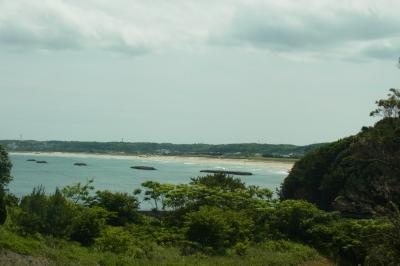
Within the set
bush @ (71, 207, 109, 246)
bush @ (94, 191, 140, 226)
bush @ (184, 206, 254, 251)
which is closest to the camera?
bush @ (71, 207, 109, 246)

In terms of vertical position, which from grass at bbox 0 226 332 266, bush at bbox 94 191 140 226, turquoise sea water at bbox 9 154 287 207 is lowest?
turquoise sea water at bbox 9 154 287 207

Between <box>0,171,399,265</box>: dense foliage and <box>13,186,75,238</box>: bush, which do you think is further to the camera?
<box>0,171,399,265</box>: dense foliage

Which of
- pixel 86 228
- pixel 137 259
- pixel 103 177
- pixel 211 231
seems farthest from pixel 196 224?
pixel 103 177

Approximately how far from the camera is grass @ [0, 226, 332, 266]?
17.5 metres

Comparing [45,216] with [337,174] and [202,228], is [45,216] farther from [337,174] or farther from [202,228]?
[337,174]

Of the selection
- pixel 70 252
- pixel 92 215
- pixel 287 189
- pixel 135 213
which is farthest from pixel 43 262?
pixel 287 189

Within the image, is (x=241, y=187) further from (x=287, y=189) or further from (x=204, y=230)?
(x=287, y=189)

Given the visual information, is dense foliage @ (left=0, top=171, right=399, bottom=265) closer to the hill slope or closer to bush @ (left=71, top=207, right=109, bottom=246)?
bush @ (left=71, top=207, right=109, bottom=246)

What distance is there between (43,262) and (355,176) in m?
40.2

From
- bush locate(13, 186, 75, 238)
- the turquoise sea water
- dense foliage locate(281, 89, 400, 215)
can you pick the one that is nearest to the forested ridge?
bush locate(13, 186, 75, 238)

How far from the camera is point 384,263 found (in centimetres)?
1684

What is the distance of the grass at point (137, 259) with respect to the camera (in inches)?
689

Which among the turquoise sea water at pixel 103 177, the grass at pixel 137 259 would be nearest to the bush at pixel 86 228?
the grass at pixel 137 259

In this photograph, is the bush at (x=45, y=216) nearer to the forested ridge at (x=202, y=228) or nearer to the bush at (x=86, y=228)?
the forested ridge at (x=202, y=228)
